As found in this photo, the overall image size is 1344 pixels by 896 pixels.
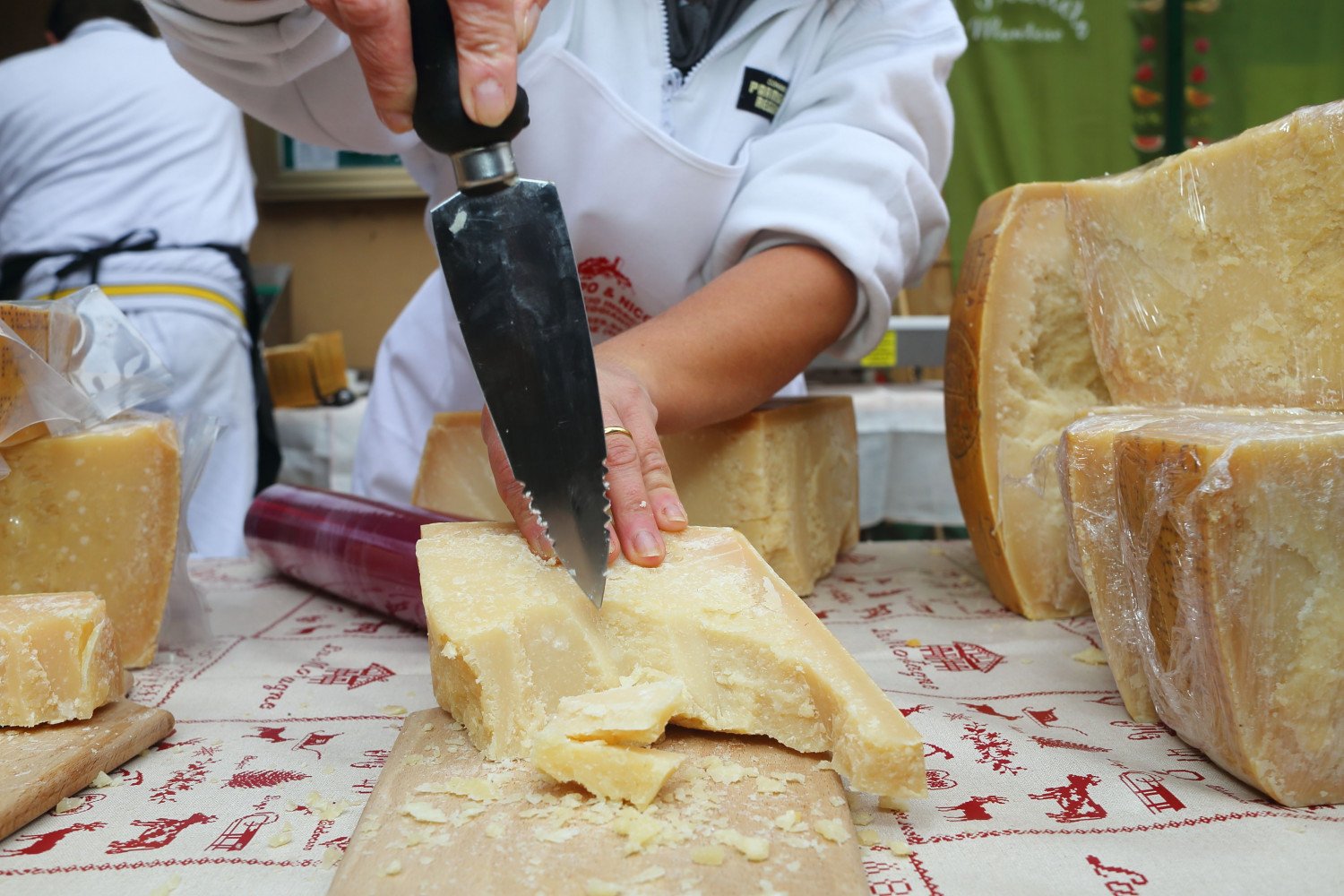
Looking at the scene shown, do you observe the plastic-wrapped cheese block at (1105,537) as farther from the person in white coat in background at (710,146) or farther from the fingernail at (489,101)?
the fingernail at (489,101)

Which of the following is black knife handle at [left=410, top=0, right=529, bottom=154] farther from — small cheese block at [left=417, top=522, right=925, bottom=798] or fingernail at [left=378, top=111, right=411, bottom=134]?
small cheese block at [left=417, top=522, right=925, bottom=798]

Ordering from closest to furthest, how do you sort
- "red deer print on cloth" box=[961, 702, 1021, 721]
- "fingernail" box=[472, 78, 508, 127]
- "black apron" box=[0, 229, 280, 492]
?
1. "fingernail" box=[472, 78, 508, 127]
2. "red deer print on cloth" box=[961, 702, 1021, 721]
3. "black apron" box=[0, 229, 280, 492]

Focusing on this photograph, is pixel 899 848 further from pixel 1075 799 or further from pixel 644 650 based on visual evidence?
pixel 644 650

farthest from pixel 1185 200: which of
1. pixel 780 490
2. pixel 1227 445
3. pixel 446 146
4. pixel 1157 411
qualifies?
pixel 446 146

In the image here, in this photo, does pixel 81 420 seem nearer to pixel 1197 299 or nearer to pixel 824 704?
pixel 824 704

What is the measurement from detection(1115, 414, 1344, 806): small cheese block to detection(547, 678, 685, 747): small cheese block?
0.41 metres

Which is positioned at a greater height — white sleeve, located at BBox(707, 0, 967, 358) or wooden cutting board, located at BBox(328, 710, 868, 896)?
white sleeve, located at BBox(707, 0, 967, 358)

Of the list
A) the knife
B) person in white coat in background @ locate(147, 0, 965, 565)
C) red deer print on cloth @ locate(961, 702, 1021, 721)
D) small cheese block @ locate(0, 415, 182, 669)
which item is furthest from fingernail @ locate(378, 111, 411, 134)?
red deer print on cloth @ locate(961, 702, 1021, 721)

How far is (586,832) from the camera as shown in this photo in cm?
70

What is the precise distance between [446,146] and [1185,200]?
705mm

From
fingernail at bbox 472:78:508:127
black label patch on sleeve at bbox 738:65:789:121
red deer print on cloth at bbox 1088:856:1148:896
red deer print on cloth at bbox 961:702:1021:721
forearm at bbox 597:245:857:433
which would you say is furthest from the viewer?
black label patch on sleeve at bbox 738:65:789:121

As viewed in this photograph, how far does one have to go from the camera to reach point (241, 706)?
1022mm

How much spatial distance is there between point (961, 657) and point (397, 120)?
814 millimetres

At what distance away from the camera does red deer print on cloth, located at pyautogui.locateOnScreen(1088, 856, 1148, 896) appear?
64 cm
